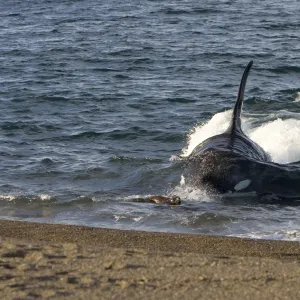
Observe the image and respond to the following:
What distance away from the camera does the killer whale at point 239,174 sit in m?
12.0

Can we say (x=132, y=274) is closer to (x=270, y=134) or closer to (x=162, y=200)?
(x=162, y=200)

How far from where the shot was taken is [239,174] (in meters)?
12.1

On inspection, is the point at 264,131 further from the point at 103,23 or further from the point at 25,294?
the point at 103,23

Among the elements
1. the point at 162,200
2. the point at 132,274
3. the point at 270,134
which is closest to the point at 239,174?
the point at 162,200

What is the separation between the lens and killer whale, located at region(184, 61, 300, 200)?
474 inches

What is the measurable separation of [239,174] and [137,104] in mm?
7813

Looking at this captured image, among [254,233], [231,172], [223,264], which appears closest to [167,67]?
[231,172]

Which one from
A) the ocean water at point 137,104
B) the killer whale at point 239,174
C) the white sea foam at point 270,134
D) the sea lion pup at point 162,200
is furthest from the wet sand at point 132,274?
the white sea foam at point 270,134

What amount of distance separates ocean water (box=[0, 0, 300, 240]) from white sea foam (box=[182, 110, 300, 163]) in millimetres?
34

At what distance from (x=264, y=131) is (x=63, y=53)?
1064cm

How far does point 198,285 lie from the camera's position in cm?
653

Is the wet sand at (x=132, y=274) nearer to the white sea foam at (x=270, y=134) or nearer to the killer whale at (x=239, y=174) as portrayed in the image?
the killer whale at (x=239, y=174)

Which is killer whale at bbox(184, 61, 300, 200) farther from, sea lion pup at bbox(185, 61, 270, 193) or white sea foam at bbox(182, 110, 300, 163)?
white sea foam at bbox(182, 110, 300, 163)

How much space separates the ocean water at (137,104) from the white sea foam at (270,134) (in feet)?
0.11
